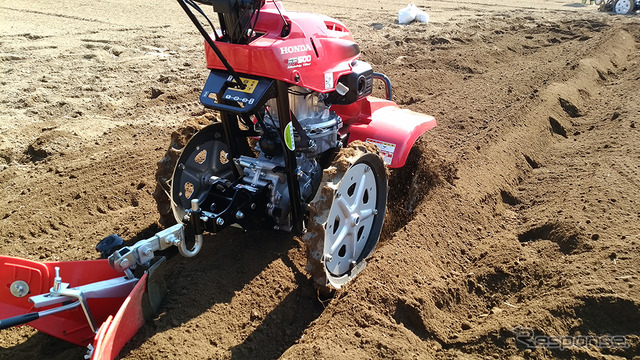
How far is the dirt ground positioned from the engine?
1.98ft

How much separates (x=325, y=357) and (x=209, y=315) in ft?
3.37

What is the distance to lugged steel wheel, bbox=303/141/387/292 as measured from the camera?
3674 mm

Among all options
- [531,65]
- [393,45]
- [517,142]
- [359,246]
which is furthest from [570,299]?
[393,45]

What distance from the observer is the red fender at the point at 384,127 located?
4.92 metres

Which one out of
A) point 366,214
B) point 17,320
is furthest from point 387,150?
point 17,320

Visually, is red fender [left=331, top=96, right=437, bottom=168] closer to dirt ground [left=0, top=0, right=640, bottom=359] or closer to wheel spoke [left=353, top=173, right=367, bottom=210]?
dirt ground [left=0, top=0, right=640, bottom=359]

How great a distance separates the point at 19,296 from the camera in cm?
331

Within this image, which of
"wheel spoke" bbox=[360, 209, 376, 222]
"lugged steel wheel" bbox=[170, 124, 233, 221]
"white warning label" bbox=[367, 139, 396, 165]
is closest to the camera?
"wheel spoke" bbox=[360, 209, 376, 222]

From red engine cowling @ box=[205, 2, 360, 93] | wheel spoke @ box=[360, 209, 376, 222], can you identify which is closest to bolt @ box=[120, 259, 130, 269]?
red engine cowling @ box=[205, 2, 360, 93]

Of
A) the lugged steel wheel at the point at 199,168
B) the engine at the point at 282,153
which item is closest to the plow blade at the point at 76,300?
the lugged steel wheel at the point at 199,168

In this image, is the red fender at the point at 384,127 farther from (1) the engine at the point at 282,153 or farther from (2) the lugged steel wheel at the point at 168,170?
(2) the lugged steel wheel at the point at 168,170

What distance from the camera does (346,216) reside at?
4.04 meters

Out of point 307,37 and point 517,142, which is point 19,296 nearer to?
point 307,37

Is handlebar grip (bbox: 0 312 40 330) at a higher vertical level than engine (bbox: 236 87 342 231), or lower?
lower
